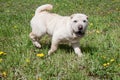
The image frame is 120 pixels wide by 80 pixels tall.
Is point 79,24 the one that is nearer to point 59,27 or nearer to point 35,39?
point 59,27

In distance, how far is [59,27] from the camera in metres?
6.98

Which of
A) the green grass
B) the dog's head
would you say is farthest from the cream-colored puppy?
the green grass

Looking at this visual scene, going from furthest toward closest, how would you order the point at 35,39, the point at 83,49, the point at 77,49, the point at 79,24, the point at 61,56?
the point at 35,39 < the point at 83,49 < the point at 77,49 < the point at 61,56 < the point at 79,24

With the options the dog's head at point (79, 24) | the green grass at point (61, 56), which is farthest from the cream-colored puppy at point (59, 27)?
the green grass at point (61, 56)

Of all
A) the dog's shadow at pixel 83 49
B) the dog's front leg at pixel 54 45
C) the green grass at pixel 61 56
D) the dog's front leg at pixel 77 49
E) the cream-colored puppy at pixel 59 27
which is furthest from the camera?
the dog's shadow at pixel 83 49

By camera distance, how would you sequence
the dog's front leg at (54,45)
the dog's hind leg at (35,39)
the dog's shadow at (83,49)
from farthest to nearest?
1. the dog's hind leg at (35,39)
2. the dog's shadow at (83,49)
3. the dog's front leg at (54,45)

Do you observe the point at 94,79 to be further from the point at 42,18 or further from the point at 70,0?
the point at 70,0

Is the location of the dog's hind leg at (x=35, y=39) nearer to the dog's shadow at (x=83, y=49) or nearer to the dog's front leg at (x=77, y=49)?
the dog's shadow at (x=83, y=49)

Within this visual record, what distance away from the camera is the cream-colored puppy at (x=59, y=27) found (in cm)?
653

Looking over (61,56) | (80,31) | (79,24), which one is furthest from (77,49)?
(79,24)

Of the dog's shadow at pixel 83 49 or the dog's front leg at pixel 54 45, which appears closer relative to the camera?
the dog's front leg at pixel 54 45

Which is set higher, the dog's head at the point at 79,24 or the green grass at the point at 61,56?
the dog's head at the point at 79,24

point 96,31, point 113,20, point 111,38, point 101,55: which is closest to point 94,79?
point 101,55

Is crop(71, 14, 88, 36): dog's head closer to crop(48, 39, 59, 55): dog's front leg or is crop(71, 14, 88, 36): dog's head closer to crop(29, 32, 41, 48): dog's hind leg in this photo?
crop(48, 39, 59, 55): dog's front leg
